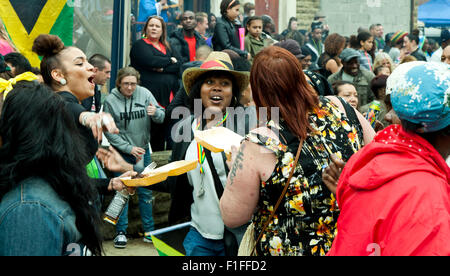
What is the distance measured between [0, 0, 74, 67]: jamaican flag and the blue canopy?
17.2 meters

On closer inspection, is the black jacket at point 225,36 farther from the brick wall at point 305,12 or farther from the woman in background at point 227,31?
the brick wall at point 305,12

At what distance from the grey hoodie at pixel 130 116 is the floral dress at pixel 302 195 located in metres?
4.06

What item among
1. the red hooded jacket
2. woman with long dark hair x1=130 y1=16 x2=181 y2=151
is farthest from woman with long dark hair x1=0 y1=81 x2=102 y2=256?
woman with long dark hair x1=130 y1=16 x2=181 y2=151

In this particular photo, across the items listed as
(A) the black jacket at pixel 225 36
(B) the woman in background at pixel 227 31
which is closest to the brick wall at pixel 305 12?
(B) the woman in background at pixel 227 31

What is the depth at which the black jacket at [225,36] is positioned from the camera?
9031 millimetres

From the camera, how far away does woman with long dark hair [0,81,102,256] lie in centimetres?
214

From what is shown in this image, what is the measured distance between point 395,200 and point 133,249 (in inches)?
204

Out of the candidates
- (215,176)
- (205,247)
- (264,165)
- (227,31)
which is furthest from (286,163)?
(227,31)

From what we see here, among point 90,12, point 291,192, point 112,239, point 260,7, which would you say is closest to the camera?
point 291,192

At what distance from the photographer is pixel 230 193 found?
9.30 feet

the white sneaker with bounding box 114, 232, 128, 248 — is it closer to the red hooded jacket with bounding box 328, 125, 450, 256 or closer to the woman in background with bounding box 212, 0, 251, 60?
the woman in background with bounding box 212, 0, 251, 60

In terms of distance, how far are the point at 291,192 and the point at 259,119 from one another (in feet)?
1.31
